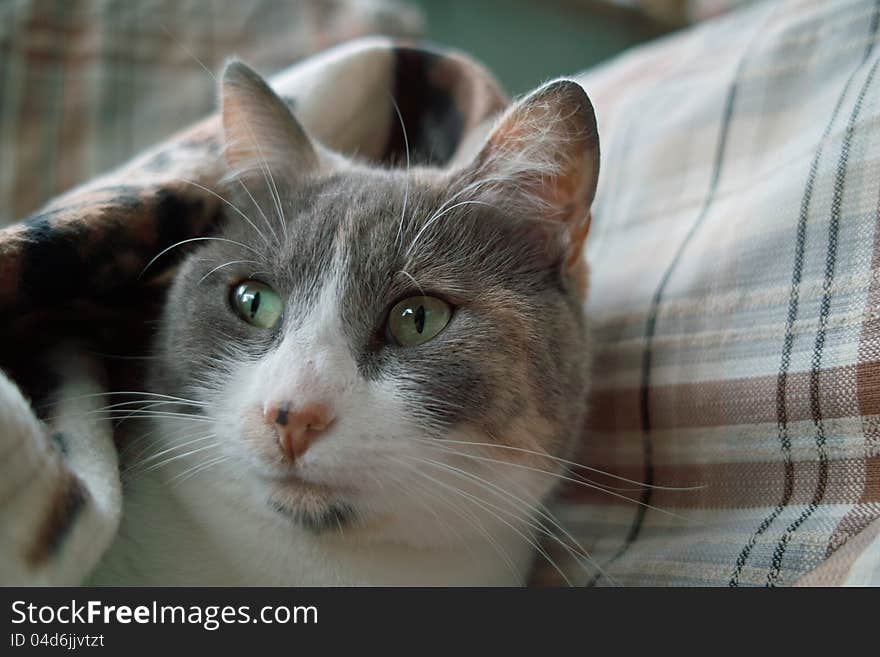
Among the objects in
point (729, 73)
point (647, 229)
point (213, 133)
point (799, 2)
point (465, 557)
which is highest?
point (799, 2)

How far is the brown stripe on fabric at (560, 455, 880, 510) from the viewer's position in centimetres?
87

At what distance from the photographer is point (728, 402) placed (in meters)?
1.02

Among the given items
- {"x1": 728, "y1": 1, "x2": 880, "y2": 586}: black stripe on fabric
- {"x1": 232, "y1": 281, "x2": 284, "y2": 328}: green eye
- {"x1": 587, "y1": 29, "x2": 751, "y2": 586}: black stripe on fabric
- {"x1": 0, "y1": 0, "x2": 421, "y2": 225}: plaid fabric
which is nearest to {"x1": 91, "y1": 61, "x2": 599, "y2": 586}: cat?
{"x1": 232, "y1": 281, "x2": 284, "y2": 328}: green eye

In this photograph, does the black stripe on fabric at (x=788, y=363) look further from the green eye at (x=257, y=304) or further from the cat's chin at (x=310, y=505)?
the green eye at (x=257, y=304)

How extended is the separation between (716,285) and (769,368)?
0.18m

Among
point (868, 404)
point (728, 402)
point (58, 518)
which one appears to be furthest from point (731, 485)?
point (58, 518)

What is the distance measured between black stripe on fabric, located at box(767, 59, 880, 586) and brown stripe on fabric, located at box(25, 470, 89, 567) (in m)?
0.77

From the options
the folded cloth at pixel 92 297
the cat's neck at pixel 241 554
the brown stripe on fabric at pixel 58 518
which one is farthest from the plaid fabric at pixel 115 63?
the brown stripe on fabric at pixel 58 518

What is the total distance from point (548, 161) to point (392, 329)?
328mm

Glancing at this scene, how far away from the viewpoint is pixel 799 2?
137 centimetres

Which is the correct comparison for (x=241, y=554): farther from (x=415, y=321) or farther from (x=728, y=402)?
(x=728, y=402)
